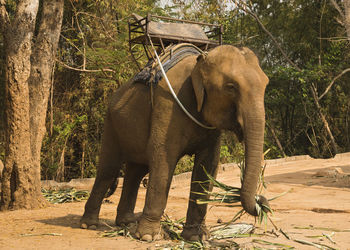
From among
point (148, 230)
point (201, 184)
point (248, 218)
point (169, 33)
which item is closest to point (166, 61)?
point (169, 33)

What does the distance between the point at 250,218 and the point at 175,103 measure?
274 centimetres

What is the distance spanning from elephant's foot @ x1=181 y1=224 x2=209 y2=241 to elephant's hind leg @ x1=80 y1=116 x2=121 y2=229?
1.26 meters

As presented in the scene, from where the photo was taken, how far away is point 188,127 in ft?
14.8

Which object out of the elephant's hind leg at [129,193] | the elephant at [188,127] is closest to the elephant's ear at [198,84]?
the elephant at [188,127]

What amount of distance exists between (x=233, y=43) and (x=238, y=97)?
8763mm

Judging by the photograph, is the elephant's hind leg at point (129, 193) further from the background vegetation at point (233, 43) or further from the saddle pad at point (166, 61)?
the background vegetation at point (233, 43)

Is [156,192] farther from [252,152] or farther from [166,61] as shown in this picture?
[166,61]

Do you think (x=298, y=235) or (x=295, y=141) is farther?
(x=295, y=141)

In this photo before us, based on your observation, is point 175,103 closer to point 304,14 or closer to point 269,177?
point 269,177

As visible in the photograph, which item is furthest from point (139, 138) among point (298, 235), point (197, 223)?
point (298, 235)

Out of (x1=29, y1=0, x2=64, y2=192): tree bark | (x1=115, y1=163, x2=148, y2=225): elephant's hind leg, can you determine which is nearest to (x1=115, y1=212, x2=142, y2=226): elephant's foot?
(x1=115, y1=163, x2=148, y2=225): elephant's hind leg

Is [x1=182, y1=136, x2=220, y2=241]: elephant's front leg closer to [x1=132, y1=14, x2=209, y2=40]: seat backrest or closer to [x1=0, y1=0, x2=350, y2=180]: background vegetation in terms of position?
[x1=132, y1=14, x2=209, y2=40]: seat backrest

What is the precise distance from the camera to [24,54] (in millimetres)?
6953

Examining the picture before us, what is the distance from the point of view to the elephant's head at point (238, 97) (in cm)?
379
